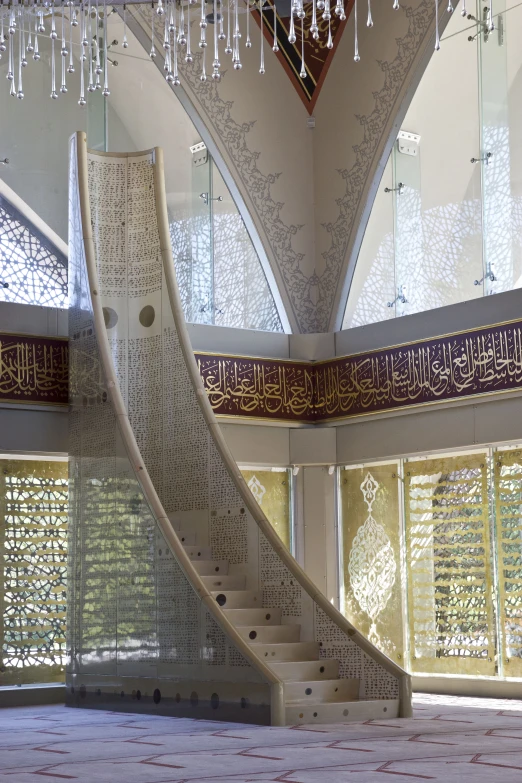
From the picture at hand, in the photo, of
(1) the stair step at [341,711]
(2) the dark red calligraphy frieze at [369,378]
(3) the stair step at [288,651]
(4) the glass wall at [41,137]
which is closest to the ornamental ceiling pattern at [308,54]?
(4) the glass wall at [41,137]

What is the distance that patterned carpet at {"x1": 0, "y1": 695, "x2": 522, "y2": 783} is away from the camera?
321cm

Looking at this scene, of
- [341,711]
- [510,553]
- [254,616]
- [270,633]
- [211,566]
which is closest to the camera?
[341,711]

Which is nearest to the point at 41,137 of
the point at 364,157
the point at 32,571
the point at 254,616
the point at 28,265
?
the point at 28,265

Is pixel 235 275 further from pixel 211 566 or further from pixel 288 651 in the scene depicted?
pixel 288 651

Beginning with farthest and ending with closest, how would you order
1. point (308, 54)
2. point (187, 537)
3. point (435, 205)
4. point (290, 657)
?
point (308, 54) < point (435, 205) < point (187, 537) < point (290, 657)

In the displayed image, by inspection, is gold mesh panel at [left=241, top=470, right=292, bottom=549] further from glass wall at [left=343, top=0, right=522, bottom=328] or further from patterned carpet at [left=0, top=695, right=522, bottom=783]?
patterned carpet at [left=0, top=695, right=522, bottom=783]

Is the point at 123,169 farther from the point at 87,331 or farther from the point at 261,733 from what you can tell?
the point at 261,733

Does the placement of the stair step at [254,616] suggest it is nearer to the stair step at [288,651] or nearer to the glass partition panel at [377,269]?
the stair step at [288,651]

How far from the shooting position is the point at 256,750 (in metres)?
3.78

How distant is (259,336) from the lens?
7.28 m

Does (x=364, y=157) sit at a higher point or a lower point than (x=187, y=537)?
higher

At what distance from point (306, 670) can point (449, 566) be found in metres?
1.65

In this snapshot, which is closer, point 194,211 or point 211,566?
point 211,566

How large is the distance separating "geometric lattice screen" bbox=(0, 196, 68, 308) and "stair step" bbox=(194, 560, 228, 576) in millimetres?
1824
